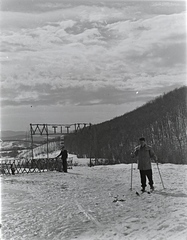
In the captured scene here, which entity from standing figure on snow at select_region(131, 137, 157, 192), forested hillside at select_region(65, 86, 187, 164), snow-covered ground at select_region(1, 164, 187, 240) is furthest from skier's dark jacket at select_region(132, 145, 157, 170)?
forested hillside at select_region(65, 86, 187, 164)

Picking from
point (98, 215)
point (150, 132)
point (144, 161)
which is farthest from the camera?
point (150, 132)

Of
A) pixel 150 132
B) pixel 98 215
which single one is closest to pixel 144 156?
pixel 98 215

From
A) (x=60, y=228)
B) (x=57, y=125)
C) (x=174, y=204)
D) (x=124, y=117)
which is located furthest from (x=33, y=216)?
A: (x=124, y=117)

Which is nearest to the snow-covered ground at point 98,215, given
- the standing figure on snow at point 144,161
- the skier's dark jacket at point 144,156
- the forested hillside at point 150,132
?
the standing figure on snow at point 144,161

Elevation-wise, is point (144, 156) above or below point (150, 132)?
below

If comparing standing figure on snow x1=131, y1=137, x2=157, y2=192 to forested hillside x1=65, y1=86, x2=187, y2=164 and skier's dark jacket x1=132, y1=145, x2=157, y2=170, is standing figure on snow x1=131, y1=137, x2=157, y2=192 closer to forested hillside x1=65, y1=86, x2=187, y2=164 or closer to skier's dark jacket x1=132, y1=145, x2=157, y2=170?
skier's dark jacket x1=132, y1=145, x2=157, y2=170

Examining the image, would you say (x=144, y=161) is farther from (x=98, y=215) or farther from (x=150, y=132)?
(x=150, y=132)

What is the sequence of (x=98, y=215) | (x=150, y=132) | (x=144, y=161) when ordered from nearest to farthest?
(x=98, y=215) → (x=144, y=161) → (x=150, y=132)

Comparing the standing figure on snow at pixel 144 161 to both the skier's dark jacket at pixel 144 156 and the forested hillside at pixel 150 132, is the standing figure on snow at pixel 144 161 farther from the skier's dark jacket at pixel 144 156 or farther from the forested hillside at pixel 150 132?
the forested hillside at pixel 150 132

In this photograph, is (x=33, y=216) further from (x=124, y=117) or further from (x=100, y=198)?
(x=124, y=117)
